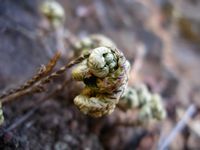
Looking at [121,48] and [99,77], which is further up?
[121,48]

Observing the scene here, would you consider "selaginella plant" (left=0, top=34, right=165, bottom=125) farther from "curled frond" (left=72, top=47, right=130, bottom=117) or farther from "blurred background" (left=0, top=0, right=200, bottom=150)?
"blurred background" (left=0, top=0, right=200, bottom=150)

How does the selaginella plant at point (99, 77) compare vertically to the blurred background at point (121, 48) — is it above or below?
below

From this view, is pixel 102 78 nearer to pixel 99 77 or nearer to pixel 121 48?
pixel 99 77

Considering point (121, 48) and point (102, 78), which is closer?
point (102, 78)

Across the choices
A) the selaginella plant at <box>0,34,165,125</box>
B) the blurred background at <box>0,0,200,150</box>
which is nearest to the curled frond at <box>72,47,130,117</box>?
the selaginella plant at <box>0,34,165,125</box>

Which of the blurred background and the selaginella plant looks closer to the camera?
the selaginella plant

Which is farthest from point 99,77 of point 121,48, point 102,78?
point 121,48

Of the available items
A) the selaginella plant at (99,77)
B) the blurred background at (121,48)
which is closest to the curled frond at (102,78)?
the selaginella plant at (99,77)

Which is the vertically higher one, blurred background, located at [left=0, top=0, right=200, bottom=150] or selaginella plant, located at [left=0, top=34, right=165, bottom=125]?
blurred background, located at [left=0, top=0, right=200, bottom=150]

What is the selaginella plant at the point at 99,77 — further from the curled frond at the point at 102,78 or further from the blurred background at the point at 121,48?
the blurred background at the point at 121,48
